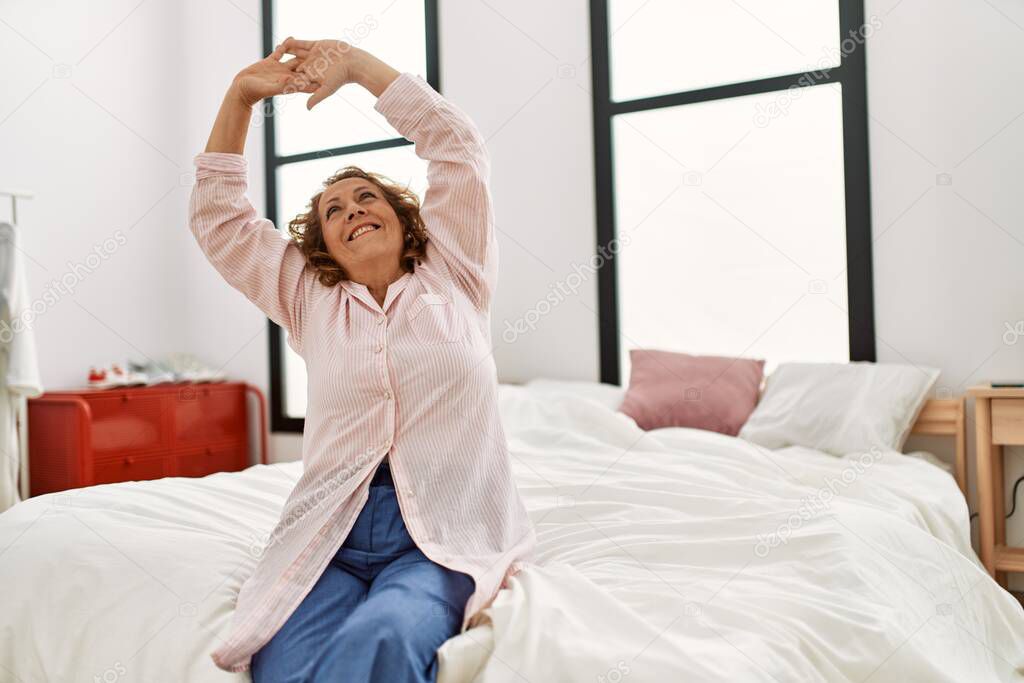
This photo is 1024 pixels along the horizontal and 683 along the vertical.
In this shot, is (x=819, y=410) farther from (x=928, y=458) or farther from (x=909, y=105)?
(x=909, y=105)

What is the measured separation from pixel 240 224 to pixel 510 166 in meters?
2.26

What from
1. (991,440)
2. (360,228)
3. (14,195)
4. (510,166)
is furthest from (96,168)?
(991,440)

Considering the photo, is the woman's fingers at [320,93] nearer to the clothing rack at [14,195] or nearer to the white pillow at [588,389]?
the white pillow at [588,389]

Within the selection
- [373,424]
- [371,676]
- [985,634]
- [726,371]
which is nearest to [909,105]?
[726,371]

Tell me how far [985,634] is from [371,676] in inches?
53.6

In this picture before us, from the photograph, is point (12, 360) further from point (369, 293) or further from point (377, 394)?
point (377, 394)

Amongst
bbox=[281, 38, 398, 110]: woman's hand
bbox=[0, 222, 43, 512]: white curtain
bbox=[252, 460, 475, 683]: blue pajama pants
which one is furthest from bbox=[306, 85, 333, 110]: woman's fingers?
bbox=[0, 222, 43, 512]: white curtain

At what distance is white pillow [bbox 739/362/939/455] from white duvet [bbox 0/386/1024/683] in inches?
14.6

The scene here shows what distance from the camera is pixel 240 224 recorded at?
155 centimetres

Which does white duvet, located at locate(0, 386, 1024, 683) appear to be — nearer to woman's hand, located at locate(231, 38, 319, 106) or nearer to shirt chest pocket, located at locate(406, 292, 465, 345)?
shirt chest pocket, located at locate(406, 292, 465, 345)

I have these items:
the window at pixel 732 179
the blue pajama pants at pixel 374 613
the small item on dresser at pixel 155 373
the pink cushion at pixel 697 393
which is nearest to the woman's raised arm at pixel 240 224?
the blue pajama pants at pixel 374 613

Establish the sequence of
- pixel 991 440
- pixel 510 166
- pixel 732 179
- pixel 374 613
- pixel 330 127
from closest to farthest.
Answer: pixel 374 613 → pixel 991 440 → pixel 732 179 → pixel 510 166 → pixel 330 127

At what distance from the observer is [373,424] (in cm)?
138

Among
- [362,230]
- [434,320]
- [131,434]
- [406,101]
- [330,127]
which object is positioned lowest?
[131,434]
